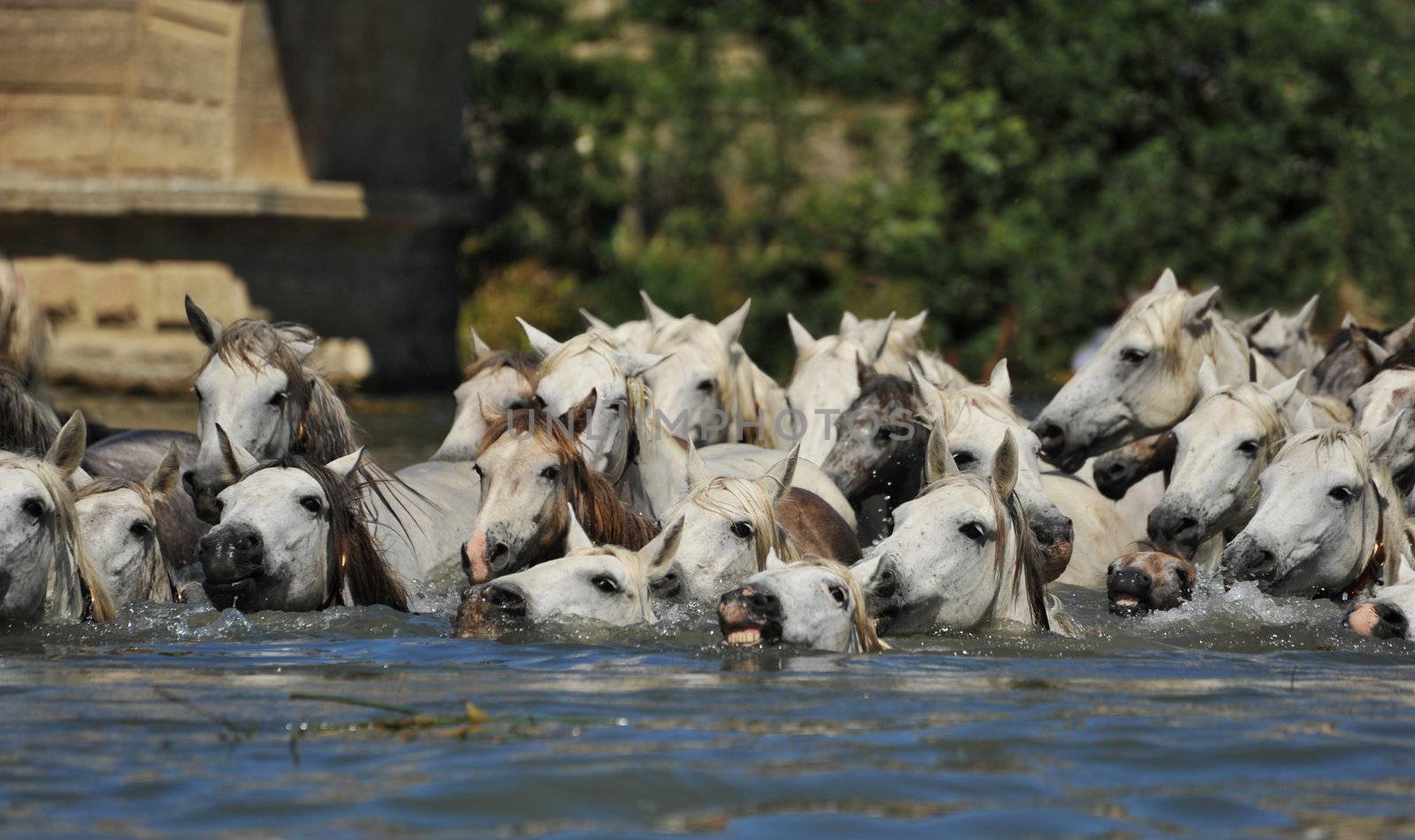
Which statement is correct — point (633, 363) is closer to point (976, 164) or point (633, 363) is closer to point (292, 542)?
point (292, 542)

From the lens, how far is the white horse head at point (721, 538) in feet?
18.3

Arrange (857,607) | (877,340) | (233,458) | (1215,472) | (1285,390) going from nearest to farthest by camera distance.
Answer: (857,607), (233,458), (1215,472), (1285,390), (877,340)

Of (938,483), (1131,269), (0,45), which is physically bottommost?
(938,483)

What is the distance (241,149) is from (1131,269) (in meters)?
6.89

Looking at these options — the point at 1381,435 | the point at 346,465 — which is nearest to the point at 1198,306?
the point at 1381,435

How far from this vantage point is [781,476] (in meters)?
6.14

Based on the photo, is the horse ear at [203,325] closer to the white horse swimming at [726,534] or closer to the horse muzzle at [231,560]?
the horse muzzle at [231,560]

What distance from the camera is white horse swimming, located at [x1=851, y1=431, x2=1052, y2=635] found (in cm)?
539

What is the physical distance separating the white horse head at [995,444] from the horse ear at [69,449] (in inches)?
99.9

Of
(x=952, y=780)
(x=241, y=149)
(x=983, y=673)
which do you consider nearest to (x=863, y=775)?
(x=952, y=780)

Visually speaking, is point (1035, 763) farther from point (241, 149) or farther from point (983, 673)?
point (241, 149)

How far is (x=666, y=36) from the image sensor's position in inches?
677

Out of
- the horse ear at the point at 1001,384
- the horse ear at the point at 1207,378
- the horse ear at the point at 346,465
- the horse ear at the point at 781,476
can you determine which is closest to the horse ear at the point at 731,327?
the horse ear at the point at 1001,384

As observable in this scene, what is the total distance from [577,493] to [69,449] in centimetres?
153
